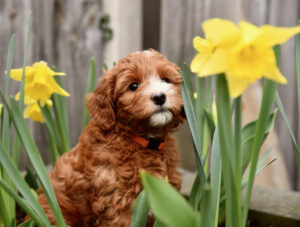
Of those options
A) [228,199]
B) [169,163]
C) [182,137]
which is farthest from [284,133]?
[228,199]

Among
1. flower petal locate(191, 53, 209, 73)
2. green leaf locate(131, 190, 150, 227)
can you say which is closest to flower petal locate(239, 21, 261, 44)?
flower petal locate(191, 53, 209, 73)

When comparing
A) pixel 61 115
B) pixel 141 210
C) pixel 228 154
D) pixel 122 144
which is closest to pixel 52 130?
pixel 61 115

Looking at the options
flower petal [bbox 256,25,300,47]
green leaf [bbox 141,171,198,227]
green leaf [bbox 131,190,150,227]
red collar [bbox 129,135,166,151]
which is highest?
flower petal [bbox 256,25,300,47]

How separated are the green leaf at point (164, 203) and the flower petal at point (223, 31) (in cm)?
22

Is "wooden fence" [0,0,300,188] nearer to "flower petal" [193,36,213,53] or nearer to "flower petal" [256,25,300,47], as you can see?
"flower petal" [193,36,213,53]

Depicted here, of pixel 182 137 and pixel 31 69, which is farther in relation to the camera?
pixel 182 137

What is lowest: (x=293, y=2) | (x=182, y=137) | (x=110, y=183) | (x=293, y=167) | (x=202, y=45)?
(x=293, y=167)

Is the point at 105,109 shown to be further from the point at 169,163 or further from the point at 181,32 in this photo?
the point at 181,32

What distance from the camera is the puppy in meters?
0.99

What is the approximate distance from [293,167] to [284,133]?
19cm

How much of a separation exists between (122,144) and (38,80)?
0.29 metres

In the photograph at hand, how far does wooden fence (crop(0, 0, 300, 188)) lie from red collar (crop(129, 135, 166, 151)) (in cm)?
94

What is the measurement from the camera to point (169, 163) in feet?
3.68

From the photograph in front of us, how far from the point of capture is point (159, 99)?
3.14ft
